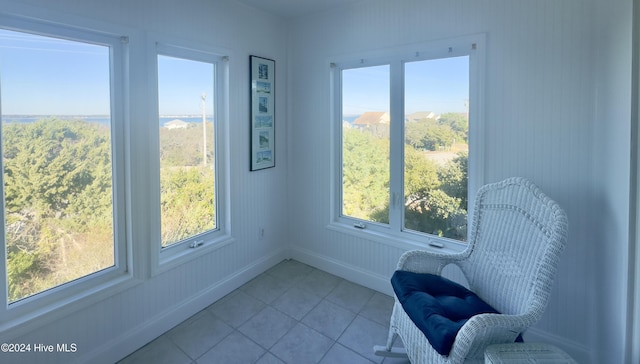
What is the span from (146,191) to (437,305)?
1.96 meters

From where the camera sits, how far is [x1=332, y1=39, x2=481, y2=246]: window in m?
2.45

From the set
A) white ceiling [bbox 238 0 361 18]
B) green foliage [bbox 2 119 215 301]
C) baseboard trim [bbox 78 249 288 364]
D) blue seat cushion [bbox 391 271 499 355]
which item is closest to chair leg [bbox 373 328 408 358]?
blue seat cushion [bbox 391 271 499 355]

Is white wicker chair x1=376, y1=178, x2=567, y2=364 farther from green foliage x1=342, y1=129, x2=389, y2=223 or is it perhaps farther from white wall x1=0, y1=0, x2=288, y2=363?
white wall x1=0, y1=0, x2=288, y2=363

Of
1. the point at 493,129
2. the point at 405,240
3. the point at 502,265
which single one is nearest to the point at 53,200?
the point at 405,240

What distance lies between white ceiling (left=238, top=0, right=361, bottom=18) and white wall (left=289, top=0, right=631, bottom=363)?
0.55 m

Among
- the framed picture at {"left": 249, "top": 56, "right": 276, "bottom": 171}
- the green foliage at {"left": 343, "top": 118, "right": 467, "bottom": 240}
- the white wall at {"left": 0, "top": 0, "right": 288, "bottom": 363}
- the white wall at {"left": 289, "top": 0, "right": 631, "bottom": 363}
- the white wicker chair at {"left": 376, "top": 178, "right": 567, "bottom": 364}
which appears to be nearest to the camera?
the white wicker chair at {"left": 376, "top": 178, "right": 567, "bottom": 364}

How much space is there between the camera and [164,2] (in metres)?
2.25

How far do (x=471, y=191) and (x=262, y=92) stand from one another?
80.2 inches

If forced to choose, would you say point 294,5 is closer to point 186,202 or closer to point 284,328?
point 186,202

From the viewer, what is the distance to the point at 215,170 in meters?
2.82

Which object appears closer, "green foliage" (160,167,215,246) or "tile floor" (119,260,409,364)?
"tile floor" (119,260,409,364)

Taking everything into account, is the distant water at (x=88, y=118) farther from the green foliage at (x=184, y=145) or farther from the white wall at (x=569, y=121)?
the white wall at (x=569, y=121)

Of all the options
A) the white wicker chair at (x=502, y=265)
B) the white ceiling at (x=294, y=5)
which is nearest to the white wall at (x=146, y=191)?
the white ceiling at (x=294, y=5)

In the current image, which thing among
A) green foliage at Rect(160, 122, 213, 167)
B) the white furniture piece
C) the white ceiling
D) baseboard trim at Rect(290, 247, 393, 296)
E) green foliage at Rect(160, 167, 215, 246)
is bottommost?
baseboard trim at Rect(290, 247, 393, 296)
